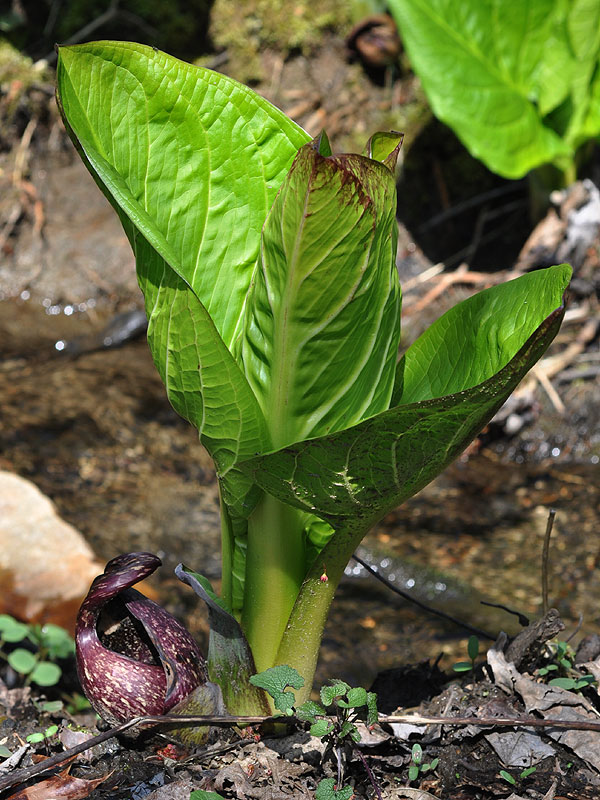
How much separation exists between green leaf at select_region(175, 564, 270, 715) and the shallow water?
4.72ft

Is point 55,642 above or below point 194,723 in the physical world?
below

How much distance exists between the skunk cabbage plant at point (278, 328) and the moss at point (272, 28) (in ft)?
13.9

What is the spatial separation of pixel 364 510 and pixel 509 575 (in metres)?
2.10

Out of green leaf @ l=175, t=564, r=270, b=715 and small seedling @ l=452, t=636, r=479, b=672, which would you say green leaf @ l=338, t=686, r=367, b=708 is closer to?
green leaf @ l=175, t=564, r=270, b=715

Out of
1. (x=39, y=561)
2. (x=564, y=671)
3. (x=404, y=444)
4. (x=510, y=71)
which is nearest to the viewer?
(x=404, y=444)

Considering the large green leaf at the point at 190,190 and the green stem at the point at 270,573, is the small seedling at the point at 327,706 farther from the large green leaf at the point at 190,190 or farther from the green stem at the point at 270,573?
the large green leaf at the point at 190,190

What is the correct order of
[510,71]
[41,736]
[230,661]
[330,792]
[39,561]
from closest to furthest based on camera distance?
[330,792] < [230,661] < [41,736] < [39,561] < [510,71]

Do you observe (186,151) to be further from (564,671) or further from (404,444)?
(564,671)

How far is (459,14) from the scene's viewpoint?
3.74 meters

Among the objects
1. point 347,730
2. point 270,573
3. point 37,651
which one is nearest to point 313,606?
point 270,573

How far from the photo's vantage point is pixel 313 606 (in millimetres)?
1221

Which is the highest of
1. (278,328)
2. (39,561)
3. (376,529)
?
(278,328)

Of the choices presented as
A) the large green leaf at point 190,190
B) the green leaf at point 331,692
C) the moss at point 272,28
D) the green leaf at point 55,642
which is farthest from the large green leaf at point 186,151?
the moss at point 272,28

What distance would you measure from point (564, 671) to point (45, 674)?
1.24m
